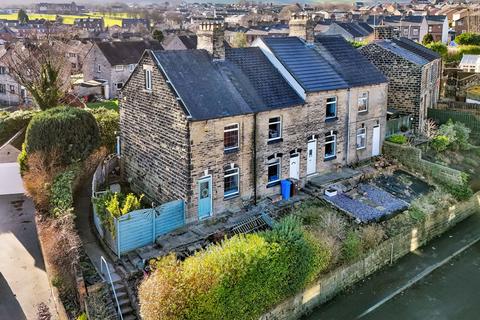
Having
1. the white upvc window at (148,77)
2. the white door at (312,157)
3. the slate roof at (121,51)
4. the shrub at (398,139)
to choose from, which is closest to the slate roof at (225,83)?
the white upvc window at (148,77)

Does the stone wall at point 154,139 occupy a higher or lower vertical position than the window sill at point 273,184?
higher

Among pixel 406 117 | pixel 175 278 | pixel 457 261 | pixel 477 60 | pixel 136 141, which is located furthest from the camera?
pixel 477 60

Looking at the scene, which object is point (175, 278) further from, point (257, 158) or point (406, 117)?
point (406, 117)

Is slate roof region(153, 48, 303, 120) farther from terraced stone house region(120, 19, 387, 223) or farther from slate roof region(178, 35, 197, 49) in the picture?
slate roof region(178, 35, 197, 49)

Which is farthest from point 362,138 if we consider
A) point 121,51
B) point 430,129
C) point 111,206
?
point 121,51

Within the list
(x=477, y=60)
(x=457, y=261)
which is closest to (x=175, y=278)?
(x=457, y=261)

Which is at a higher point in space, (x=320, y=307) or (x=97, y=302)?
(x=97, y=302)

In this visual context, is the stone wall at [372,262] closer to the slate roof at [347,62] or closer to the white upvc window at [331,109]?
the white upvc window at [331,109]
